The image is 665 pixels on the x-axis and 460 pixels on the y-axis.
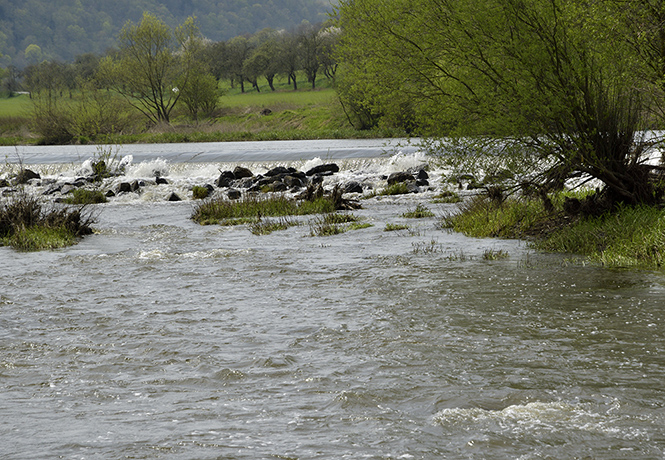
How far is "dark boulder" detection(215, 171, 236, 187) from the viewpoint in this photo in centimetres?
3100

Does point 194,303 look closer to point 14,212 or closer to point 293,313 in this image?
point 293,313

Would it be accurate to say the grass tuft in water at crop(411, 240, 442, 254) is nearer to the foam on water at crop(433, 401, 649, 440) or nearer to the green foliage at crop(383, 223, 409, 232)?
the green foliage at crop(383, 223, 409, 232)

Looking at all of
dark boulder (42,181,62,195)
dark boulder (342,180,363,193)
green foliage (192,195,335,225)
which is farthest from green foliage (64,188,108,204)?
dark boulder (342,180,363,193)

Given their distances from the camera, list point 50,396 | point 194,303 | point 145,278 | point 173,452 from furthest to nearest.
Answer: point 145,278 < point 194,303 < point 50,396 < point 173,452

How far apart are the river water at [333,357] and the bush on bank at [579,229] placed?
590 mm

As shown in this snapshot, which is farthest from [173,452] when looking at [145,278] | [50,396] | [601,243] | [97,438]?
[601,243]

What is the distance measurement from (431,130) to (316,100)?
69.8 m

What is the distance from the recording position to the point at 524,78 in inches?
465

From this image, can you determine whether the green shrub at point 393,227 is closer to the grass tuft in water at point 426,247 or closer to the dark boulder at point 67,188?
the grass tuft in water at point 426,247

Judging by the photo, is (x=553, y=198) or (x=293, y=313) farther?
(x=553, y=198)

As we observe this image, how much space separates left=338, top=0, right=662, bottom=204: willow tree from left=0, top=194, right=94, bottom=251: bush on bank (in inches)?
322

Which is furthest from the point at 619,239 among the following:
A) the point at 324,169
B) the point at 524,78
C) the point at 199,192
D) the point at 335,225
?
the point at 324,169

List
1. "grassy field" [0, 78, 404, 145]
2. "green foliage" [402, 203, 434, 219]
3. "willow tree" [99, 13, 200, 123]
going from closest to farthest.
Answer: "green foliage" [402, 203, 434, 219] < "grassy field" [0, 78, 404, 145] < "willow tree" [99, 13, 200, 123]

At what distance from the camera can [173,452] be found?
4.61 metres
